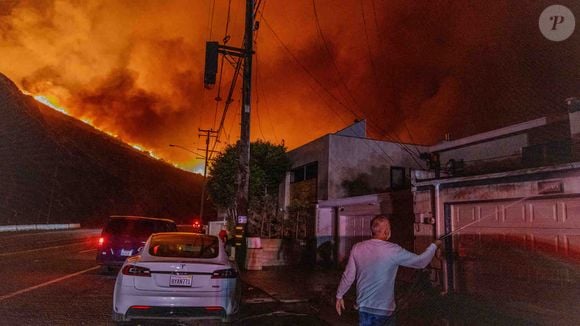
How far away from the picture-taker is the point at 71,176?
92.9 meters

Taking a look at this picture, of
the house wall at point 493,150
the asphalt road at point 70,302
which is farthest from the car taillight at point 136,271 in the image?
the house wall at point 493,150

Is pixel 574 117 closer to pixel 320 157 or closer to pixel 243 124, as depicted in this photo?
pixel 243 124

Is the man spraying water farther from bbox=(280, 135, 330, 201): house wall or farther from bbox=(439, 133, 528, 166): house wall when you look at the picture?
bbox=(280, 135, 330, 201): house wall

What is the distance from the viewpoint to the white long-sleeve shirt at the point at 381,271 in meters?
3.96

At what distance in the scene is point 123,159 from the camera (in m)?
132

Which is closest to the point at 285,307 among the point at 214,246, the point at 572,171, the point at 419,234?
the point at 214,246

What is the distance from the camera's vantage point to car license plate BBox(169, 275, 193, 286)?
6199mm

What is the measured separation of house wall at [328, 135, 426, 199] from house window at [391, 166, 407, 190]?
0.21m

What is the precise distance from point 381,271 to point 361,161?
52.9 feet

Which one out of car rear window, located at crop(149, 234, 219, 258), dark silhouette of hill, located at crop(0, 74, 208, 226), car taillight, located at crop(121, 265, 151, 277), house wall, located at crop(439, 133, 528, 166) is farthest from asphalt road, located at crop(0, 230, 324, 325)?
dark silhouette of hill, located at crop(0, 74, 208, 226)

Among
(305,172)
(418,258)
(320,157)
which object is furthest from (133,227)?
(305,172)

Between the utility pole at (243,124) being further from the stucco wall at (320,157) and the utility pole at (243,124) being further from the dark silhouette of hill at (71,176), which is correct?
the dark silhouette of hill at (71,176)

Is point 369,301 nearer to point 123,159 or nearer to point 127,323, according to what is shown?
point 127,323

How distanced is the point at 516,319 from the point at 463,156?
36.0ft
